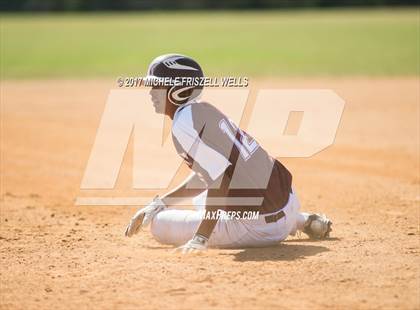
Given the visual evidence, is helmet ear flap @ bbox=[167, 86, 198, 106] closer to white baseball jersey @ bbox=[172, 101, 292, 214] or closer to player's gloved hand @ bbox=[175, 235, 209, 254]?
white baseball jersey @ bbox=[172, 101, 292, 214]

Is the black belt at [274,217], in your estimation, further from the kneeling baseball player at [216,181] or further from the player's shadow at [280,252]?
the player's shadow at [280,252]

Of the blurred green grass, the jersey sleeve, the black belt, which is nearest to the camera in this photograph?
the jersey sleeve

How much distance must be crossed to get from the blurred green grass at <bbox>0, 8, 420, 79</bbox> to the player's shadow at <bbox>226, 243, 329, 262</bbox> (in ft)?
56.2

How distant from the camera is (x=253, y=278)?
21.9ft

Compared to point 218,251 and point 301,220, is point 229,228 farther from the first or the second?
point 301,220

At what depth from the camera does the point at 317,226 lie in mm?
8219

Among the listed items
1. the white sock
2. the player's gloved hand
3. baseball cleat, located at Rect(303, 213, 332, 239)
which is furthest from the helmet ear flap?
baseball cleat, located at Rect(303, 213, 332, 239)

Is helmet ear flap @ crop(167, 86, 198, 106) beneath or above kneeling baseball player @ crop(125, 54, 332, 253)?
above

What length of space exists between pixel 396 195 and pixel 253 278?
171 inches

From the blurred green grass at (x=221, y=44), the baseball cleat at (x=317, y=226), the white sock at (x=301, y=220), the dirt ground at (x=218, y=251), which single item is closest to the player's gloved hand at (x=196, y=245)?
the dirt ground at (x=218, y=251)

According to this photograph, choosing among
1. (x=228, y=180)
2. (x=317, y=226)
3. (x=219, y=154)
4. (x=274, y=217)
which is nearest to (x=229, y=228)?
(x=274, y=217)

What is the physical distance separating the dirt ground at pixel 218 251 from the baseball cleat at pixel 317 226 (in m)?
0.13

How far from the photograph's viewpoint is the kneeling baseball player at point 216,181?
736 centimetres

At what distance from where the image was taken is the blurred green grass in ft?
87.2
